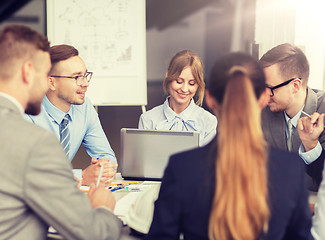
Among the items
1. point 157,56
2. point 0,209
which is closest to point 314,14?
point 157,56

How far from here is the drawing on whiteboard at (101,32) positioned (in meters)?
3.45

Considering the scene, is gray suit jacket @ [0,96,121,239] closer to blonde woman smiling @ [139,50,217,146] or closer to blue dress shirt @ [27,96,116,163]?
blue dress shirt @ [27,96,116,163]

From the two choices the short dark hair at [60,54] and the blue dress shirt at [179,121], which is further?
the blue dress shirt at [179,121]

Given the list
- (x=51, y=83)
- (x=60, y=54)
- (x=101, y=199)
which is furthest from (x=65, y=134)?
(x=101, y=199)

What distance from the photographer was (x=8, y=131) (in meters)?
1.04

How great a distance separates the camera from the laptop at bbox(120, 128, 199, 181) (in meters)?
1.72

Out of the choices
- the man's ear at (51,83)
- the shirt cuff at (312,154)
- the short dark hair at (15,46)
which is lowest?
the shirt cuff at (312,154)

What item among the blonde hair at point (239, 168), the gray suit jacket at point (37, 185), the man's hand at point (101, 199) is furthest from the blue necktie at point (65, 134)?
the blonde hair at point (239, 168)

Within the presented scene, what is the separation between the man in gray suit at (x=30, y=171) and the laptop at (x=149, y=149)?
0.62 m

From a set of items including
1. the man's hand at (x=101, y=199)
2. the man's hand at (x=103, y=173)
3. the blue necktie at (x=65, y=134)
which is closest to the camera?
the man's hand at (x=101, y=199)

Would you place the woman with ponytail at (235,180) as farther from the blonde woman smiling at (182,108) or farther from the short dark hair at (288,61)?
the blonde woman smiling at (182,108)

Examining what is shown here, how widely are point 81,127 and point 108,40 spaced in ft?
4.43

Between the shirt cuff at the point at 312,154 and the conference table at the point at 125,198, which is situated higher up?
the shirt cuff at the point at 312,154

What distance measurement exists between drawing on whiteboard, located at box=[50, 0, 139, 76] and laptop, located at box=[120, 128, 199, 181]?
1.88 metres
